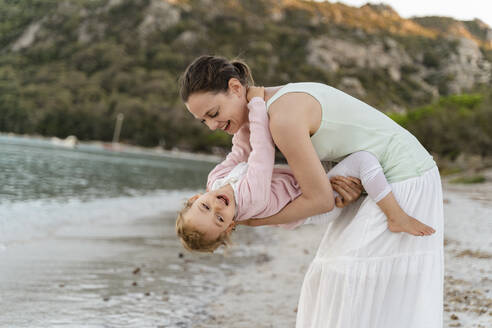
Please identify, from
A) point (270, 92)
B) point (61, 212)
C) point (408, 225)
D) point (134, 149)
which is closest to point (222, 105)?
point (270, 92)

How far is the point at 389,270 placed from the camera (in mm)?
2225

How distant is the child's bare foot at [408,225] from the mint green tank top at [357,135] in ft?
0.60

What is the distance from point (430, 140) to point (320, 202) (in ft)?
161

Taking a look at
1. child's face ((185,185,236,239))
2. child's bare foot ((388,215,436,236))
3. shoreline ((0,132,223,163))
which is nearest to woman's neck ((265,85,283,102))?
child's face ((185,185,236,239))

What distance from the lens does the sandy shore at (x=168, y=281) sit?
17.2 ft

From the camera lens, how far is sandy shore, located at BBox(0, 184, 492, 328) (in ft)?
17.2

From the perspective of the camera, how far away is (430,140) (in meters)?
48.2

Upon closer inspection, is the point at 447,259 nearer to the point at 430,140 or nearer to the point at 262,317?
the point at 262,317

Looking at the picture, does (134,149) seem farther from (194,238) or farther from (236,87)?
(236,87)

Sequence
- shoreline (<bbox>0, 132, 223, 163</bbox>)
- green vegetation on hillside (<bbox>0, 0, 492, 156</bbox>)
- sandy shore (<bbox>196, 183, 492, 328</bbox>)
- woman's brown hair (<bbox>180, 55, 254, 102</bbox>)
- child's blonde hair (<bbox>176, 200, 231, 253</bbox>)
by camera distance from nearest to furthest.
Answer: woman's brown hair (<bbox>180, 55, 254, 102</bbox>), child's blonde hair (<bbox>176, 200, 231, 253</bbox>), sandy shore (<bbox>196, 183, 492, 328</bbox>), green vegetation on hillside (<bbox>0, 0, 492, 156</bbox>), shoreline (<bbox>0, 132, 223, 163</bbox>)

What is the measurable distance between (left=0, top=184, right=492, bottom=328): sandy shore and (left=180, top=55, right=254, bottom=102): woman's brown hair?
3236 millimetres

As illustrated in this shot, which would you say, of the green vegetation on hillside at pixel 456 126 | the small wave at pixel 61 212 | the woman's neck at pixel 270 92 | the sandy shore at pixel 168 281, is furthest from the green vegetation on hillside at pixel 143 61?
the woman's neck at pixel 270 92

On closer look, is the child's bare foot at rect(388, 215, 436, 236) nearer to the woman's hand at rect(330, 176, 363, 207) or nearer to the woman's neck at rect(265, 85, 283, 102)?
the woman's hand at rect(330, 176, 363, 207)

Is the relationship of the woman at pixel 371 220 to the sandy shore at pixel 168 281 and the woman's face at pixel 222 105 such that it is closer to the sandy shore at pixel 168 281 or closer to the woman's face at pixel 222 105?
the woman's face at pixel 222 105
